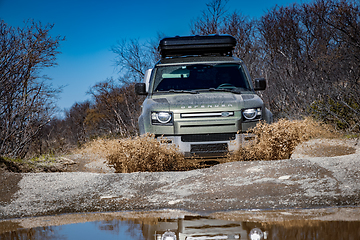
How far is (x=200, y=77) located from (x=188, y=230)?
4.78 meters

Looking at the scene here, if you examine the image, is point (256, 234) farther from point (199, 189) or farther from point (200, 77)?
point (200, 77)

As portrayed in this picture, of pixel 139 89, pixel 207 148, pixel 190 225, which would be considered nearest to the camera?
pixel 190 225

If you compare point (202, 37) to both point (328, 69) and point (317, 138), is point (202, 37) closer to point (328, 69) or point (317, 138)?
point (317, 138)

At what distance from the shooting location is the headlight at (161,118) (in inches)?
267

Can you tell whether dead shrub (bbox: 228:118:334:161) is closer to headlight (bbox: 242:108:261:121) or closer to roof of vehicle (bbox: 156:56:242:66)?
headlight (bbox: 242:108:261:121)

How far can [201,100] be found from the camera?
6.99m

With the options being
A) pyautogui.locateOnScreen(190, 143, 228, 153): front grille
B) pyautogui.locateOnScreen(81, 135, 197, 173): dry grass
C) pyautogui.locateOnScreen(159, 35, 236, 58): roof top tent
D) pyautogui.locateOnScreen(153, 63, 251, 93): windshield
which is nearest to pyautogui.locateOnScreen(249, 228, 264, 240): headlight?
pyautogui.locateOnScreen(190, 143, 228, 153): front grille

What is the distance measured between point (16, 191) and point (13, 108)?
4189mm

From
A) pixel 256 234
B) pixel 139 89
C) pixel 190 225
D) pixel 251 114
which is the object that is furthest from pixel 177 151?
pixel 256 234

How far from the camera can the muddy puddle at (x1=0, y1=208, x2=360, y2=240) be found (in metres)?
3.51

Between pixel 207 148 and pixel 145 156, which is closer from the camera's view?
pixel 207 148

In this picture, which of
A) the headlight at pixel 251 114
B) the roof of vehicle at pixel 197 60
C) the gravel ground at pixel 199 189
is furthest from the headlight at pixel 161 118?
the roof of vehicle at pixel 197 60

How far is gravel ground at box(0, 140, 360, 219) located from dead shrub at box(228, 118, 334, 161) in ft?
1.54

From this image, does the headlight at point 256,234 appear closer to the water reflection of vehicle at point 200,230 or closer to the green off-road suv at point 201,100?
the water reflection of vehicle at point 200,230
